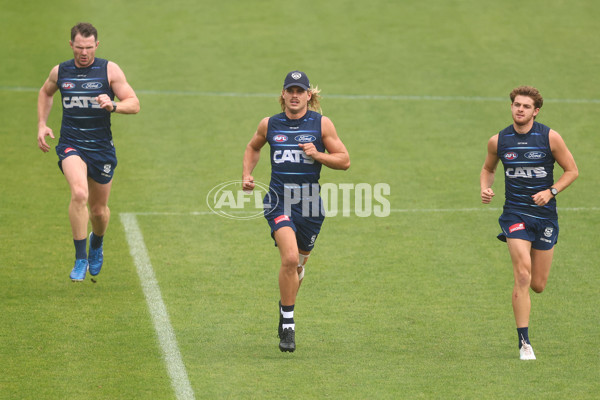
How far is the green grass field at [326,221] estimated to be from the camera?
9.10 m

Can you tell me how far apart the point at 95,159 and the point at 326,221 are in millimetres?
4146

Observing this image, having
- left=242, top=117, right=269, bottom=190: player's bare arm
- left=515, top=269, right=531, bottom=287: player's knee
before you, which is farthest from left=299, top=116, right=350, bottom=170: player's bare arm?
left=515, top=269, right=531, bottom=287: player's knee

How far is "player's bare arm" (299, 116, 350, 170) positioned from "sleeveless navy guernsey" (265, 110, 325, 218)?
6 cm

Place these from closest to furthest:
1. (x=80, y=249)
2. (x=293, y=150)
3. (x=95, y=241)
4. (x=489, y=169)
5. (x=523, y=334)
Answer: (x=523, y=334) < (x=293, y=150) < (x=489, y=169) < (x=80, y=249) < (x=95, y=241)

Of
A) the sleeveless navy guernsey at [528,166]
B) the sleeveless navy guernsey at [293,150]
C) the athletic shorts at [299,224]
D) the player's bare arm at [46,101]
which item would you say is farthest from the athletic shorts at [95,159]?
the sleeveless navy guernsey at [528,166]

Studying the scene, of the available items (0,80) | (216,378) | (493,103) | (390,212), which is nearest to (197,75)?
(0,80)

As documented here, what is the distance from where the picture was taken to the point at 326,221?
14336mm

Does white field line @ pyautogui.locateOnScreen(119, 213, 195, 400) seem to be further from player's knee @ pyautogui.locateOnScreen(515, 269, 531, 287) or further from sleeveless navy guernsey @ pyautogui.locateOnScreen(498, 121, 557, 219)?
sleeveless navy guernsey @ pyautogui.locateOnScreen(498, 121, 557, 219)

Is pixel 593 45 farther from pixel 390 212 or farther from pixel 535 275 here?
pixel 535 275

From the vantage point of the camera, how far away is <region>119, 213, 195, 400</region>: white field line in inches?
344

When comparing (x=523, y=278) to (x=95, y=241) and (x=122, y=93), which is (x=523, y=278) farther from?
(x=95, y=241)

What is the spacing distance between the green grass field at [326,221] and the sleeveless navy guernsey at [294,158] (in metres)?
1.47

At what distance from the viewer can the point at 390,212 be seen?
14734mm

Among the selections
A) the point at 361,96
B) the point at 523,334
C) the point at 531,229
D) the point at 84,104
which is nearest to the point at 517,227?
the point at 531,229
